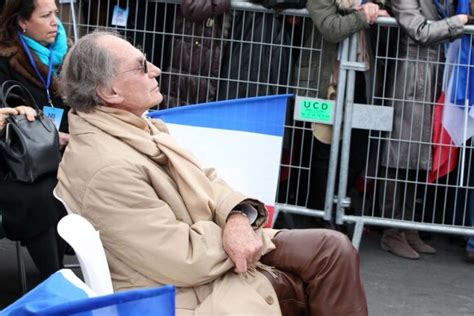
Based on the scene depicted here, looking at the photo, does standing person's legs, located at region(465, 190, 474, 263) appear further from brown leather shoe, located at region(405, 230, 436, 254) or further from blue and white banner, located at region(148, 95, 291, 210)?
blue and white banner, located at region(148, 95, 291, 210)

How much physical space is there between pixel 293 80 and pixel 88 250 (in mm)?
3543

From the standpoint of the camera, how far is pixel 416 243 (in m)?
6.90

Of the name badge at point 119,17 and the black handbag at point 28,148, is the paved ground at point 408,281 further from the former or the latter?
the name badge at point 119,17

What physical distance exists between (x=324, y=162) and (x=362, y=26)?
0.96m

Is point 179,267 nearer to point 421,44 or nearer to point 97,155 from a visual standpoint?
point 97,155

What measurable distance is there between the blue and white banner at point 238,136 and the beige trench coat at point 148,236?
5.86 feet

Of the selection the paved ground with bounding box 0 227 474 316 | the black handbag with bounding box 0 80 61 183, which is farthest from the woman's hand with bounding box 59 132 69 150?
the paved ground with bounding box 0 227 474 316

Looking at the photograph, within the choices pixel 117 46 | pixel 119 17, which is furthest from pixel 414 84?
pixel 117 46

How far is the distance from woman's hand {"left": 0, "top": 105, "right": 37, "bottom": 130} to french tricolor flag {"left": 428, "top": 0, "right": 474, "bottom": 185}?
2.71 meters

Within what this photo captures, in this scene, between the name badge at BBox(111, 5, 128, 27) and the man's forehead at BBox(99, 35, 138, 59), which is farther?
the name badge at BBox(111, 5, 128, 27)

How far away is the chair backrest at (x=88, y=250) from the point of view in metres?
3.21

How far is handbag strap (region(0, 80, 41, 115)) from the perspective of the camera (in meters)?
5.01

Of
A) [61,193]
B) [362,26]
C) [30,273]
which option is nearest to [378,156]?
[362,26]

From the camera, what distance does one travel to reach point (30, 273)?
19.4 feet
